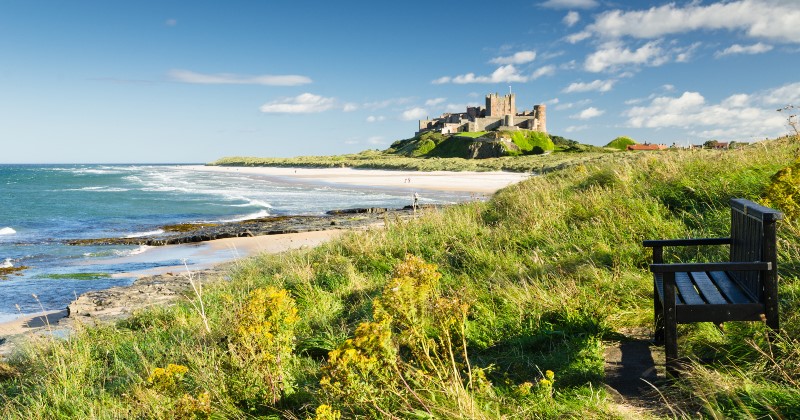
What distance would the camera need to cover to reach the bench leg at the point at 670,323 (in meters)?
3.88

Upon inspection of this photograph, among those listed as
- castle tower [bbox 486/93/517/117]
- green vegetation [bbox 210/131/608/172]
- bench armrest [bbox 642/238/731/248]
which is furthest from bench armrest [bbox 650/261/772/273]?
castle tower [bbox 486/93/517/117]

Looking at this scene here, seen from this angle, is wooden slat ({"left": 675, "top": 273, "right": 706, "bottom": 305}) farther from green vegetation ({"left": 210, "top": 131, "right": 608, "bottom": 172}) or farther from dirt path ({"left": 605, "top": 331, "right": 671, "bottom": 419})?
green vegetation ({"left": 210, "top": 131, "right": 608, "bottom": 172})

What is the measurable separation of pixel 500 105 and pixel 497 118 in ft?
14.6

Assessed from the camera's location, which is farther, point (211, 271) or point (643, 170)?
point (211, 271)

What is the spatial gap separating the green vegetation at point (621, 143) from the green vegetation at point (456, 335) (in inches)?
2959

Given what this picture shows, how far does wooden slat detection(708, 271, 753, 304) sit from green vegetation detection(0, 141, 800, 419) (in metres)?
0.33

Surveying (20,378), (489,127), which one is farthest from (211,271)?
(489,127)

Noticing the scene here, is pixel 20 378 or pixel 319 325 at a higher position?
pixel 319 325

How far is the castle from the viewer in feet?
348

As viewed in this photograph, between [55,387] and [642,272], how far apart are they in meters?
6.08

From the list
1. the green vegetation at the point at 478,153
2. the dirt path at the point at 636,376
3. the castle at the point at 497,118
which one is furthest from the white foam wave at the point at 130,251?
→ the castle at the point at 497,118

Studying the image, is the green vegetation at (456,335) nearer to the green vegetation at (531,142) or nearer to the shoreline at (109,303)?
the shoreline at (109,303)

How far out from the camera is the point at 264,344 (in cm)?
403

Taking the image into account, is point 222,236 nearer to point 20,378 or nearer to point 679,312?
point 20,378
